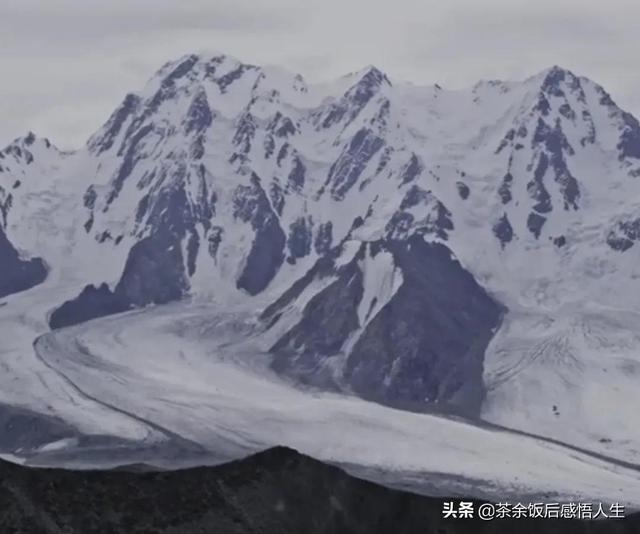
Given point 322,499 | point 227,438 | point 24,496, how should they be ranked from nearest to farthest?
point 24,496 < point 322,499 < point 227,438

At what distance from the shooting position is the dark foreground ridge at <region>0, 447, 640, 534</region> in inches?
4269

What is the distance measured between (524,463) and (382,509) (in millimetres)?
68103

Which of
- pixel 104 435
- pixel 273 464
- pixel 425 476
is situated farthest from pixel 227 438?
pixel 273 464

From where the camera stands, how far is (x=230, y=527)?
11175 centimetres

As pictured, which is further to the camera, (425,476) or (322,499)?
(425,476)

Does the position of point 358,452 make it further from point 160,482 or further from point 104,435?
point 160,482

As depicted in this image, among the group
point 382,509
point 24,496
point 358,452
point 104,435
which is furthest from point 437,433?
point 24,496

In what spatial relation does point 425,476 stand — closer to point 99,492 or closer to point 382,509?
point 382,509

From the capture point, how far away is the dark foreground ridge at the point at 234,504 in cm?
10844

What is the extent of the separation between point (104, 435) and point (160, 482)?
8400 centimetres

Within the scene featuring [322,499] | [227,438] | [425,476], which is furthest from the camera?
[227,438]

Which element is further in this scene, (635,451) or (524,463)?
(635,451)

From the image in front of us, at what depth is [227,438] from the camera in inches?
7712

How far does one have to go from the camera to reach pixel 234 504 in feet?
376
